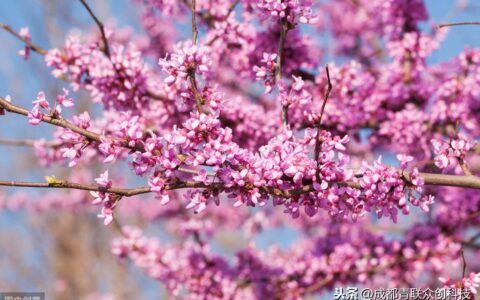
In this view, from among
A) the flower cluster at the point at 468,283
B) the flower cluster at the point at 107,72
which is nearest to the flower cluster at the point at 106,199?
the flower cluster at the point at 107,72

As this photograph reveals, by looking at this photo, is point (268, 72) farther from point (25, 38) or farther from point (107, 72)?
point (25, 38)

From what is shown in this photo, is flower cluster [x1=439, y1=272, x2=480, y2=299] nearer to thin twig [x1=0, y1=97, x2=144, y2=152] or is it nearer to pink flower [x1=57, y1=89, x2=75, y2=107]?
thin twig [x1=0, y1=97, x2=144, y2=152]

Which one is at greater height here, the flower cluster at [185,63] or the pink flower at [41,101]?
the flower cluster at [185,63]

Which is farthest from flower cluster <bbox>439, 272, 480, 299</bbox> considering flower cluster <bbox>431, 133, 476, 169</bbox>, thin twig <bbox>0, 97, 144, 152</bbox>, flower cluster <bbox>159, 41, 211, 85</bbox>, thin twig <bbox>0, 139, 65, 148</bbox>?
thin twig <bbox>0, 139, 65, 148</bbox>

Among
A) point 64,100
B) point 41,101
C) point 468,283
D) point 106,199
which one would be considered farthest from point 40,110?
point 468,283

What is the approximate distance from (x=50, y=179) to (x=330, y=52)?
7.37m

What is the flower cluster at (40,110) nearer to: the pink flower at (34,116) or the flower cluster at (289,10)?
the pink flower at (34,116)

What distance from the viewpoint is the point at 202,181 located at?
2.49 m

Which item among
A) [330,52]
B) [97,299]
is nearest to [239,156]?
[330,52]

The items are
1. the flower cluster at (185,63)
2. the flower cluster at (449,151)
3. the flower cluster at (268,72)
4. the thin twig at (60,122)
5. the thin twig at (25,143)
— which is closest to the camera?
the thin twig at (60,122)

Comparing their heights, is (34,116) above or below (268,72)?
below

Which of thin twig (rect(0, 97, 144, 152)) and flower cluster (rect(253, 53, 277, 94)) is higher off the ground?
flower cluster (rect(253, 53, 277, 94))

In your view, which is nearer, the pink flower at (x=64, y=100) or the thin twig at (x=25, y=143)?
the pink flower at (x=64, y=100)

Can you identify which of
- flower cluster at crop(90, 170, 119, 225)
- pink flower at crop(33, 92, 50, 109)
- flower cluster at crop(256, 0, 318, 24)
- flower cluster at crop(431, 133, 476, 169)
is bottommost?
flower cluster at crop(90, 170, 119, 225)
